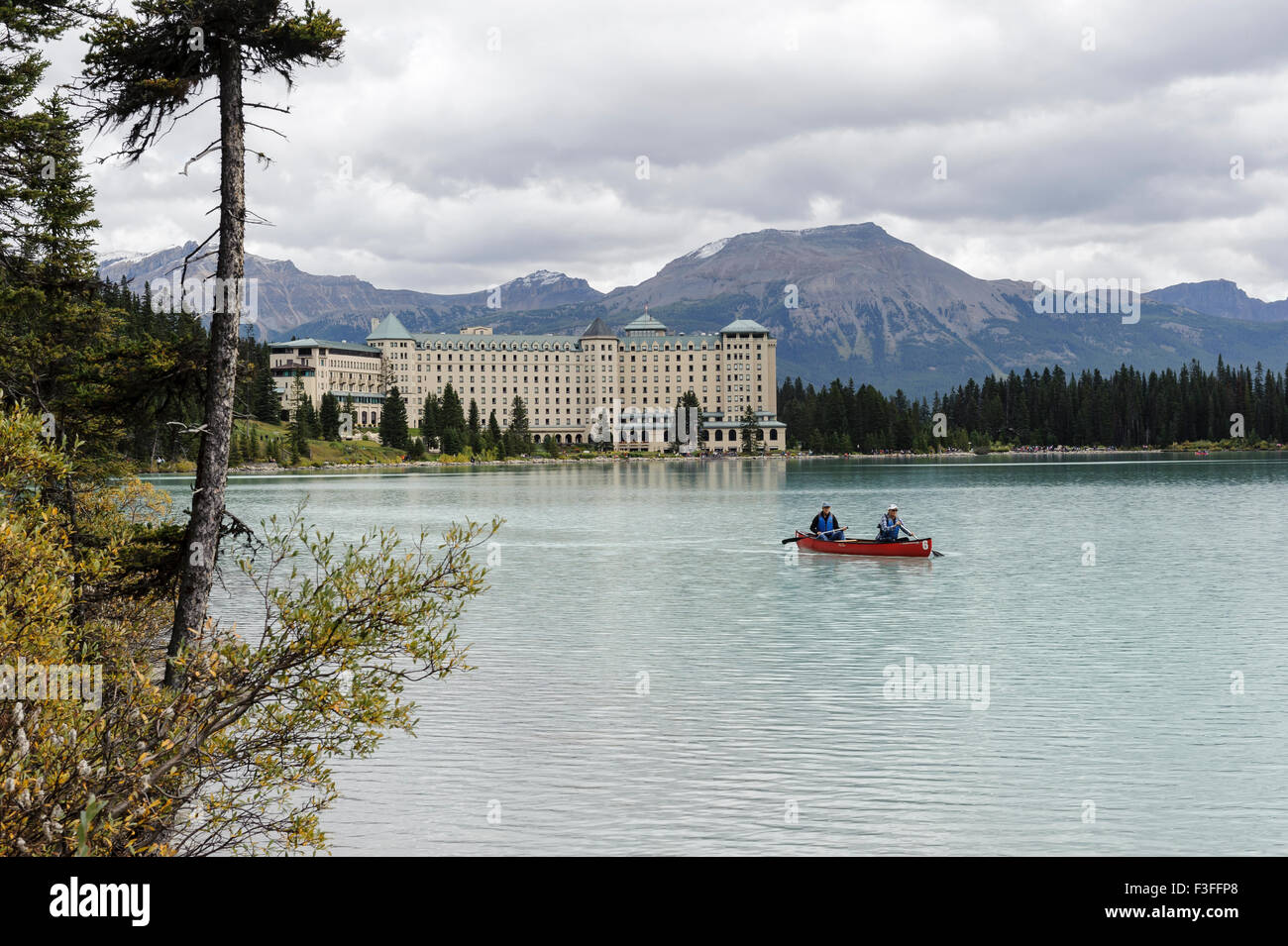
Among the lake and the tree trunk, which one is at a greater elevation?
the tree trunk

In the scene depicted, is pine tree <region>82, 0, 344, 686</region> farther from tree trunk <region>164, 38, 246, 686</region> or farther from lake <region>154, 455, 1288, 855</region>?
lake <region>154, 455, 1288, 855</region>

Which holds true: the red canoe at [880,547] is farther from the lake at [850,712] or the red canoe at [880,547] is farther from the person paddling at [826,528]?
the lake at [850,712]

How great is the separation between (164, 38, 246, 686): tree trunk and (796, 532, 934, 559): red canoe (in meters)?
37.4

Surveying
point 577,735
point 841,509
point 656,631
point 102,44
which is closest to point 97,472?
point 102,44

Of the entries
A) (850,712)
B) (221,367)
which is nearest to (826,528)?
(850,712)

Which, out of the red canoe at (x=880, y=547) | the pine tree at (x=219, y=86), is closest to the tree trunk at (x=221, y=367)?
the pine tree at (x=219, y=86)

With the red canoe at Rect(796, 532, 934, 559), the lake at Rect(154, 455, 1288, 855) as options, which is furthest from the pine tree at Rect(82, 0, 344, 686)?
the red canoe at Rect(796, 532, 934, 559)

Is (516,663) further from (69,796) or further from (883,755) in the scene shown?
(69,796)

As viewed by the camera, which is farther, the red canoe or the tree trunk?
the red canoe

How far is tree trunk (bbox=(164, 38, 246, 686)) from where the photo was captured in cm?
1666

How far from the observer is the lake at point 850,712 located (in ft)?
52.2
